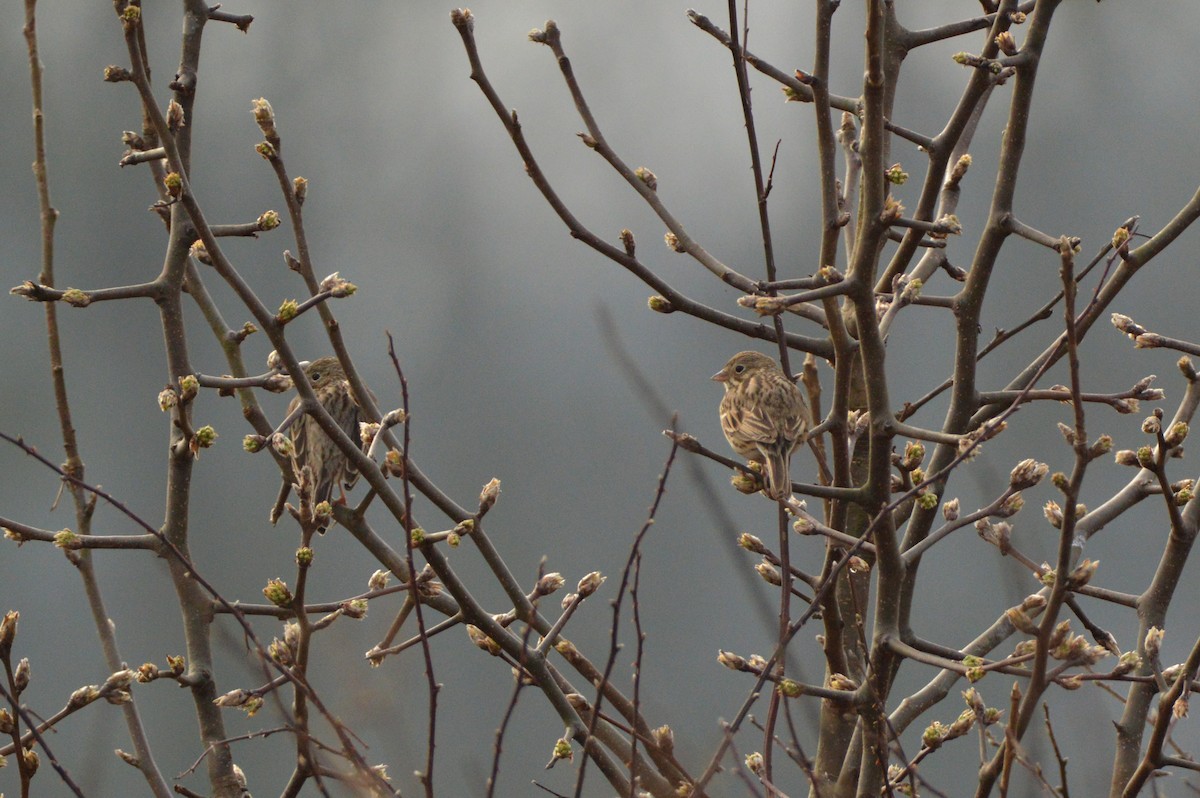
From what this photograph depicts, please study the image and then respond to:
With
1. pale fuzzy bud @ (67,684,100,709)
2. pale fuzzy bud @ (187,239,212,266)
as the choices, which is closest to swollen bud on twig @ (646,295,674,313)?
pale fuzzy bud @ (187,239,212,266)

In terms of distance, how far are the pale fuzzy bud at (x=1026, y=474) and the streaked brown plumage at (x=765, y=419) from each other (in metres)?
0.88

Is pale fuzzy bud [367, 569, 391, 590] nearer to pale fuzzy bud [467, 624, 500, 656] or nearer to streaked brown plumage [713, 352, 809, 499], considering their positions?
pale fuzzy bud [467, 624, 500, 656]

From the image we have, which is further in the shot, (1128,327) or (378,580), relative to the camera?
(1128,327)

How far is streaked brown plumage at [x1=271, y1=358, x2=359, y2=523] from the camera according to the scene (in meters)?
3.99

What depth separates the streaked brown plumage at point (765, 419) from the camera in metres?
4.77

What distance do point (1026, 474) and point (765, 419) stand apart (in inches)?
74.8

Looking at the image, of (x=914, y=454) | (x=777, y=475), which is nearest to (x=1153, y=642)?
(x=914, y=454)

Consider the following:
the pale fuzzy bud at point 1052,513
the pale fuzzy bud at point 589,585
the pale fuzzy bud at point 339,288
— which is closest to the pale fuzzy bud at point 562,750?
the pale fuzzy bud at point 589,585

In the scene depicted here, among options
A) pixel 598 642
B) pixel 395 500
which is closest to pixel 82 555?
pixel 395 500

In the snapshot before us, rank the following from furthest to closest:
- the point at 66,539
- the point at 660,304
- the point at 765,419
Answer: the point at 765,419 → the point at 660,304 → the point at 66,539

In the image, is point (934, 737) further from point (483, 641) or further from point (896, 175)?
point (896, 175)

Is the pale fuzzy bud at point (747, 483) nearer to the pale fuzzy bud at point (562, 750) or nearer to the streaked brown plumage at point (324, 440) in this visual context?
the pale fuzzy bud at point (562, 750)

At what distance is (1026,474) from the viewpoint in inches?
128

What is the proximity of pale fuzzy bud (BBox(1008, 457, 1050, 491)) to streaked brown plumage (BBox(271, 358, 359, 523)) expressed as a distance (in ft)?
5.95
